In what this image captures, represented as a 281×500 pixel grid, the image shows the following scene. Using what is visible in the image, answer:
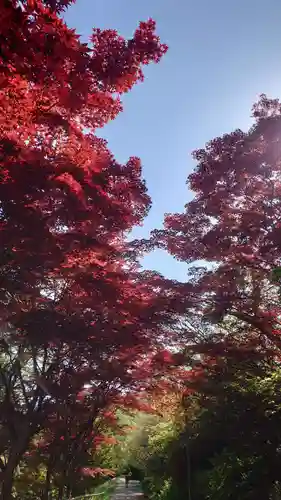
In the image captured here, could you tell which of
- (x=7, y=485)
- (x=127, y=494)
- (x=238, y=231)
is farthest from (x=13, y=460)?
(x=127, y=494)

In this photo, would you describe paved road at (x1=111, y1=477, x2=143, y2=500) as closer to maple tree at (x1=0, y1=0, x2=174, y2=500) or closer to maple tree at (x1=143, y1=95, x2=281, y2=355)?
maple tree at (x1=0, y1=0, x2=174, y2=500)

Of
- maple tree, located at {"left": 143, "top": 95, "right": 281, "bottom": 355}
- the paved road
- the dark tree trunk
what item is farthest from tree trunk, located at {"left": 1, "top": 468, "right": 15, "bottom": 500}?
the paved road

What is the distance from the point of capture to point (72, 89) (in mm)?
4918

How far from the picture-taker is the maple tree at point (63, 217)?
4242mm

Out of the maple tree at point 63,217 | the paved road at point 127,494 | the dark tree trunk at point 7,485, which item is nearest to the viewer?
the maple tree at point 63,217

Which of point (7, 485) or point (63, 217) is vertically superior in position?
point (63, 217)

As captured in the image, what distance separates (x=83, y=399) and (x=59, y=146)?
9.10 meters

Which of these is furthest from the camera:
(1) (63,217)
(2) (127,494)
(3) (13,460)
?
(2) (127,494)

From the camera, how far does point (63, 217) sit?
6.67 m

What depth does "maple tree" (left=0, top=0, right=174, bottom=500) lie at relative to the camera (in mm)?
4242

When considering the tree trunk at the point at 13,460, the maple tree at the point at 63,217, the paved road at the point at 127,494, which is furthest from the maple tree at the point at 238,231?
the paved road at the point at 127,494

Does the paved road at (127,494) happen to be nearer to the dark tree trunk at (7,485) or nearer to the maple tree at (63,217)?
the maple tree at (63,217)

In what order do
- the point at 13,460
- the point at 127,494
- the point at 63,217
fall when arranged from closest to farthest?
the point at 63,217, the point at 13,460, the point at 127,494

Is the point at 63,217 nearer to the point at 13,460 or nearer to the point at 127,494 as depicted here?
the point at 13,460
